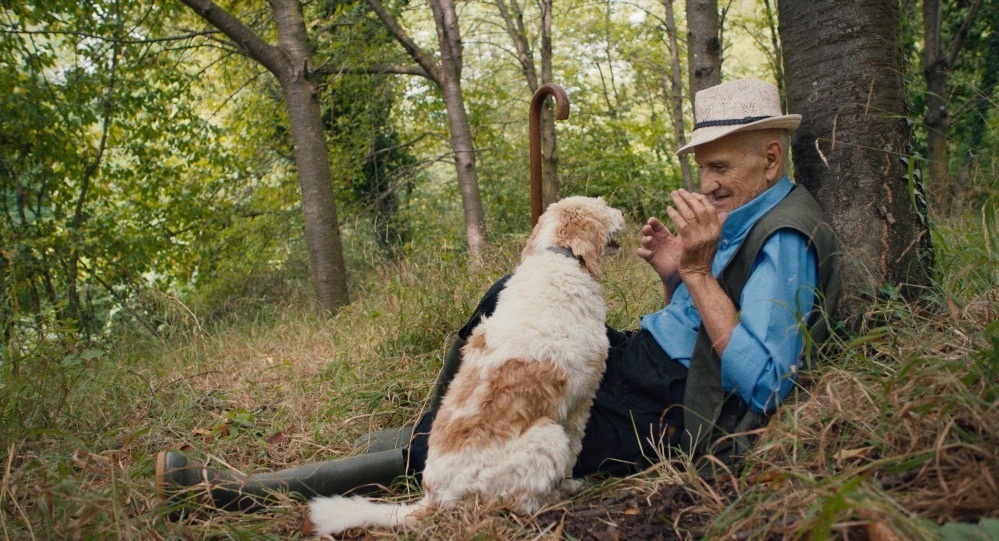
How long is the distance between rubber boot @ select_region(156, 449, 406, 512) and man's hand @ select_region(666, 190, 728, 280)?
5.26 ft

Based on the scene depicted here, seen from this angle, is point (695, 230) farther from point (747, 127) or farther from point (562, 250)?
point (562, 250)

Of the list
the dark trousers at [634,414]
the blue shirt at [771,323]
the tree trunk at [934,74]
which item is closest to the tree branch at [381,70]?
the tree trunk at [934,74]

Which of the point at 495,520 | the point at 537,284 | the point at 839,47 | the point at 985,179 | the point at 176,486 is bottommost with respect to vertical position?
the point at 495,520

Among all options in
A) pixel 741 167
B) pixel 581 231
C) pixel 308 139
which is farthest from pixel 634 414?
pixel 308 139

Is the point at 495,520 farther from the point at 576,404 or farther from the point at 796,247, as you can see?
the point at 796,247

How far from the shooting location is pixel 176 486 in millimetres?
2697

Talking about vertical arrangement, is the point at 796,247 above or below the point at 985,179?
below

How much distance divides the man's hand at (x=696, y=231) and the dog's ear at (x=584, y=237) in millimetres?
476

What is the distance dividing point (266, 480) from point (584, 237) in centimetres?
182

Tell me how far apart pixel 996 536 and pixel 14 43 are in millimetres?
10161

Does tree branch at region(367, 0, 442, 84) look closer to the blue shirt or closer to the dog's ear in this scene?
the dog's ear

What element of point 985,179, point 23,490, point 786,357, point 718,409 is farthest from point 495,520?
point 985,179

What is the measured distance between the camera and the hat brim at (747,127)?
275 centimetres

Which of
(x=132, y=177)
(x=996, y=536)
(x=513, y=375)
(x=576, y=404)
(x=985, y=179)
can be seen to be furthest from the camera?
(x=132, y=177)
